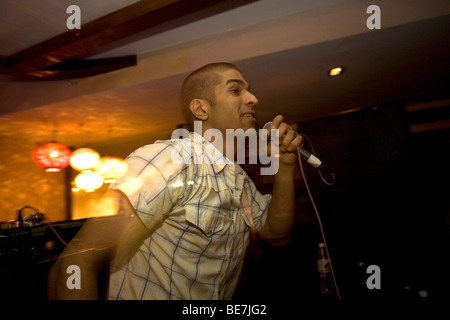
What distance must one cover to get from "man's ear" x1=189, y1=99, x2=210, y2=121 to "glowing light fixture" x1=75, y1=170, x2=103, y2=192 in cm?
481

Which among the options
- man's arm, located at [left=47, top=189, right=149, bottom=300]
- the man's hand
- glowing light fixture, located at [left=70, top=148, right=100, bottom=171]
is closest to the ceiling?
the man's hand

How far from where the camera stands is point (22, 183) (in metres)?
5.11

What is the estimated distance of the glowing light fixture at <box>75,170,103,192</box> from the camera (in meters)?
5.46

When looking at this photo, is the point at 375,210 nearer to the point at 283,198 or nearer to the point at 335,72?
the point at 283,198

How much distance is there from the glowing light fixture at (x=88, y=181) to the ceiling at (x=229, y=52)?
204 cm

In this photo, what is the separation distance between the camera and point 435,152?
157 inches

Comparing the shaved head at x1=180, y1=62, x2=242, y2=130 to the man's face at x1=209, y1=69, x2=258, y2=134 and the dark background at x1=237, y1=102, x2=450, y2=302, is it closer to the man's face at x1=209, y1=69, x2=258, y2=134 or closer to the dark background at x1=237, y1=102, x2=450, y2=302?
the man's face at x1=209, y1=69, x2=258, y2=134

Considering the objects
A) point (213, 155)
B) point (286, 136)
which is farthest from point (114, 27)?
point (286, 136)

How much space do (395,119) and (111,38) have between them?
1.99m

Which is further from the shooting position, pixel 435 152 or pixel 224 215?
pixel 435 152

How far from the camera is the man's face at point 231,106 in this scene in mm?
1167

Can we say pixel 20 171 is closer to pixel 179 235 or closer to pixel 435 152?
pixel 179 235

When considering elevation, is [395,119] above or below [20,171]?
above
